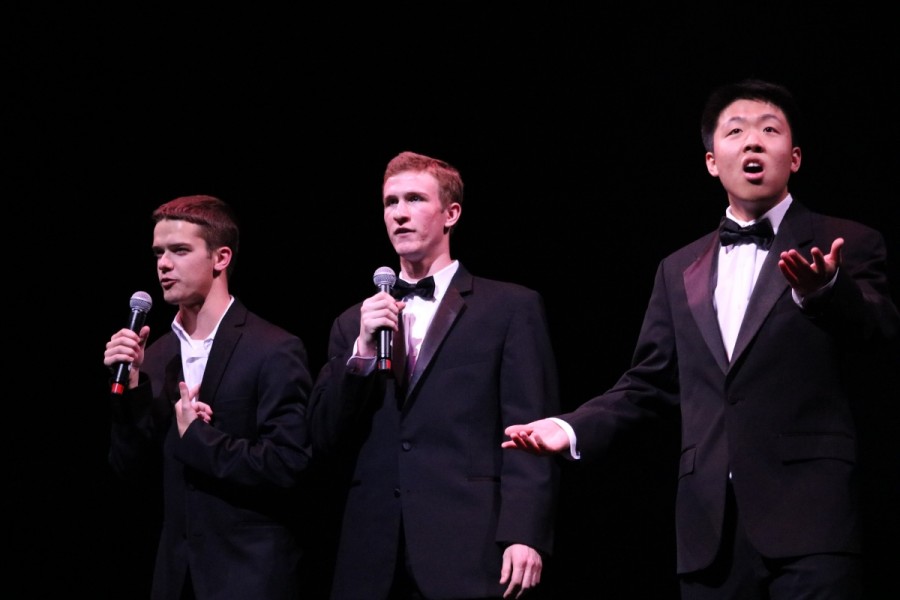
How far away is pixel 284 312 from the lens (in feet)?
14.3

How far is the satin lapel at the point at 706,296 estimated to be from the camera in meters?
2.59

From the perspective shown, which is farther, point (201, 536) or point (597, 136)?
point (597, 136)

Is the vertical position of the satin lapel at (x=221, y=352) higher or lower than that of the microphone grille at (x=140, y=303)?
lower

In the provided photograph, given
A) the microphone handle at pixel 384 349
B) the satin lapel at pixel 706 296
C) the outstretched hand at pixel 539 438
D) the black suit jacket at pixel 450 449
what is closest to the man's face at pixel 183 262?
the black suit jacket at pixel 450 449

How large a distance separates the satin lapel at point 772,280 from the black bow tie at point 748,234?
0.12 ft

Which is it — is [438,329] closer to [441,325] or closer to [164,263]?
[441,325]

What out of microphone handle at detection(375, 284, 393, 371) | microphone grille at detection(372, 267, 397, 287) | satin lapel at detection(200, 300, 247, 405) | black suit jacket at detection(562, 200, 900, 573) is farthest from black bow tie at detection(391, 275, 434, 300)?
black suit jacket at detection(562, 200, 900, 573)

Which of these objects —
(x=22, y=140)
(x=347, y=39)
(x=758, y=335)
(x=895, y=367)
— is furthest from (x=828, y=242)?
(x=22, y=140)

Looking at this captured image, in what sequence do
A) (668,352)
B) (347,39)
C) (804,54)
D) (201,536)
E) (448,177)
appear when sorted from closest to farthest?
1. (668,352)
2. (201,536)
3. (448,177)
4. (804,54)
5. (347,39)

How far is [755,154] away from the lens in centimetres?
274

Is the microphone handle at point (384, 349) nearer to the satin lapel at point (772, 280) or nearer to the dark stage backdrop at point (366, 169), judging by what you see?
the satin lapel at point (772, 280)

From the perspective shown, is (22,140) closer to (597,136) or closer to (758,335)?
(597,136)

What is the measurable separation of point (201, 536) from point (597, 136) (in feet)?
6.73

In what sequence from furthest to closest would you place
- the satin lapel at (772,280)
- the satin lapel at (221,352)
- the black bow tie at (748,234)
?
the satin lapel at (221,352)
the black bow tie at (748,234)
the satin lapel at (772,280)
